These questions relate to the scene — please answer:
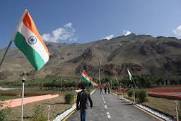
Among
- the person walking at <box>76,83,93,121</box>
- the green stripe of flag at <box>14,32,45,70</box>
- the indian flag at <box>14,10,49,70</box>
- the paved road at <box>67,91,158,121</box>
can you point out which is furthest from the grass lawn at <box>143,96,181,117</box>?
the green stripe of flag at <box>14,32,45,70</box>

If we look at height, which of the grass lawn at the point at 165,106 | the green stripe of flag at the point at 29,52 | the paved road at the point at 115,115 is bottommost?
the paved road at the point at 115,115

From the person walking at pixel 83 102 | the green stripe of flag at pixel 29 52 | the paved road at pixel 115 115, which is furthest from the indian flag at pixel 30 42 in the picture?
the paved road at pixel 115 115

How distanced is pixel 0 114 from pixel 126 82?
16720 centimetres

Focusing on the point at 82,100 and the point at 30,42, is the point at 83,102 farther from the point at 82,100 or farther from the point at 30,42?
the point at 30,42

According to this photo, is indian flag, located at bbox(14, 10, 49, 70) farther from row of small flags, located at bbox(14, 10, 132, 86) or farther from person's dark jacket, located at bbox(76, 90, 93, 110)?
person's dark jacket, located at bbox(76, 90, 93, 110)

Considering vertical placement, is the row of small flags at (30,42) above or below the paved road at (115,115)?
above

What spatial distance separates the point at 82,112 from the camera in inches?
640

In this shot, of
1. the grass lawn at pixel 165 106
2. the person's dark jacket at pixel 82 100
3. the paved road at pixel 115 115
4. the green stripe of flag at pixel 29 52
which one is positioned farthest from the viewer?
the grass lawn at pixel 165 106

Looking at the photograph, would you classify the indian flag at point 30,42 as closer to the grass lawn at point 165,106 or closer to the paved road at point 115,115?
the paved road at point 115,115

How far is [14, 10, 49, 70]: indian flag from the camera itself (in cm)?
1163

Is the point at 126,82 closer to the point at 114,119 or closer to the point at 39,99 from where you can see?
the point at 39,99

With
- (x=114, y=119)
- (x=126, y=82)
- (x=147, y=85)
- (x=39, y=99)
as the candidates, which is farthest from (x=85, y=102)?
(x=126, y=82)

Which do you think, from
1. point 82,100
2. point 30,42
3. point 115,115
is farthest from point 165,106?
point 30,42

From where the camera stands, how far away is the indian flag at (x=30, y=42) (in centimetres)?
1163
